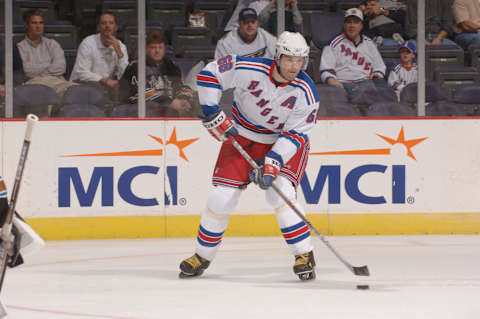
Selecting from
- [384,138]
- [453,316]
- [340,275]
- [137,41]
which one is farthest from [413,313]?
[137,41]

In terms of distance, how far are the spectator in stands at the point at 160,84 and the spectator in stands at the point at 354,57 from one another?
1.13 metres

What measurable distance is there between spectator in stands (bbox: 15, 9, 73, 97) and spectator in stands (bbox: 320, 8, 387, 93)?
199cm

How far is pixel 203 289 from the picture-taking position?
15.1ft

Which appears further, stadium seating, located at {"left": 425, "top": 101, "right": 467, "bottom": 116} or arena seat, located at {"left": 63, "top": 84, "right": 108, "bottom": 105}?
stadium seating, located at {"left": 425, "top": 101, "right": 467, "bottom": 116}

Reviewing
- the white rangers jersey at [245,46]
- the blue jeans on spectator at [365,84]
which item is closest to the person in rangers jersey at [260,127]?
the white rangers jersey at [245,46]

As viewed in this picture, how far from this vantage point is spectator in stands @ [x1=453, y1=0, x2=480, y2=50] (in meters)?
6.96

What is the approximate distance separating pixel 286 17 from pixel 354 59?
2.02 feet

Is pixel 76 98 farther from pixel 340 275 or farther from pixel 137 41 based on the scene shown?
pixel 340 275

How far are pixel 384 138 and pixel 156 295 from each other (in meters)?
2.93

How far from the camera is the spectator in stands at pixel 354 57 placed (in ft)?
22.7

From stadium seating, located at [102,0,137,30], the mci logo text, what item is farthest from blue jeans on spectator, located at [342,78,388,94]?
stadium seating, located at [102,0,137,30]

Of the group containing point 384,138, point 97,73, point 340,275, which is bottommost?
point 340,275

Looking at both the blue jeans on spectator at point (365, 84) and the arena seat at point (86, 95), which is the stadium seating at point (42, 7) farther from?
the blue jeans on spectator at point (365, 84)

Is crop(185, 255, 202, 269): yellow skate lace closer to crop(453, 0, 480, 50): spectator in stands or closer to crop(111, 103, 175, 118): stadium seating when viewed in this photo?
crop(111, 103, 175, 118): stadium seating
